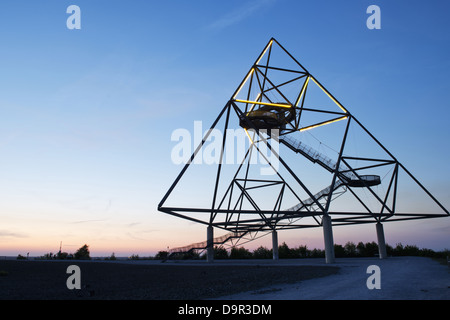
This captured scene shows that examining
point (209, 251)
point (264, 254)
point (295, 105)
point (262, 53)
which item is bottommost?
point (264, 254)

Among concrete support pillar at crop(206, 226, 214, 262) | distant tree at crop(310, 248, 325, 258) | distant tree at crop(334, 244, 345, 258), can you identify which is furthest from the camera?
distant tree at crop(310, 248, 325, 258)

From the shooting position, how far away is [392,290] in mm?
9195

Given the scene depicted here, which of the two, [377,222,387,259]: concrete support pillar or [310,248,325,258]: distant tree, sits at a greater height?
[377,222,387,259]: concrete support pillar

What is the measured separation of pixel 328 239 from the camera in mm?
24641

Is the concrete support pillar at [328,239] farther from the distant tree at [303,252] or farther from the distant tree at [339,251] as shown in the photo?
the distant tree at [303,252]

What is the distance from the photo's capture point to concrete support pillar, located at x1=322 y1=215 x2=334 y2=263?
2436 centimetres

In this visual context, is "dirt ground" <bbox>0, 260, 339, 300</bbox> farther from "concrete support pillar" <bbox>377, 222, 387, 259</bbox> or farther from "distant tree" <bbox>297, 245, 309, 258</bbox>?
"distant tree" <bbox>297, 245, 309, 258</bbox>

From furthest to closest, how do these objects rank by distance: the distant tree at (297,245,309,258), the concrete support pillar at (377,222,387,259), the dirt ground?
1. the distant tree at (297,245,309,258)
2. the concrete support pillar at (377,222,387,259)
3. the dirt ground

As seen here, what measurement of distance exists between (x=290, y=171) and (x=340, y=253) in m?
29.9

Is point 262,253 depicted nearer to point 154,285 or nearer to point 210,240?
point 210,240

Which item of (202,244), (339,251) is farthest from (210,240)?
(339,251)

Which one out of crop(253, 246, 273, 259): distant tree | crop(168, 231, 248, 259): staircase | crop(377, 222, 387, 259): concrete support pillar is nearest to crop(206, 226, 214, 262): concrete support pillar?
crop(168, 231, 248, 259): staircase
